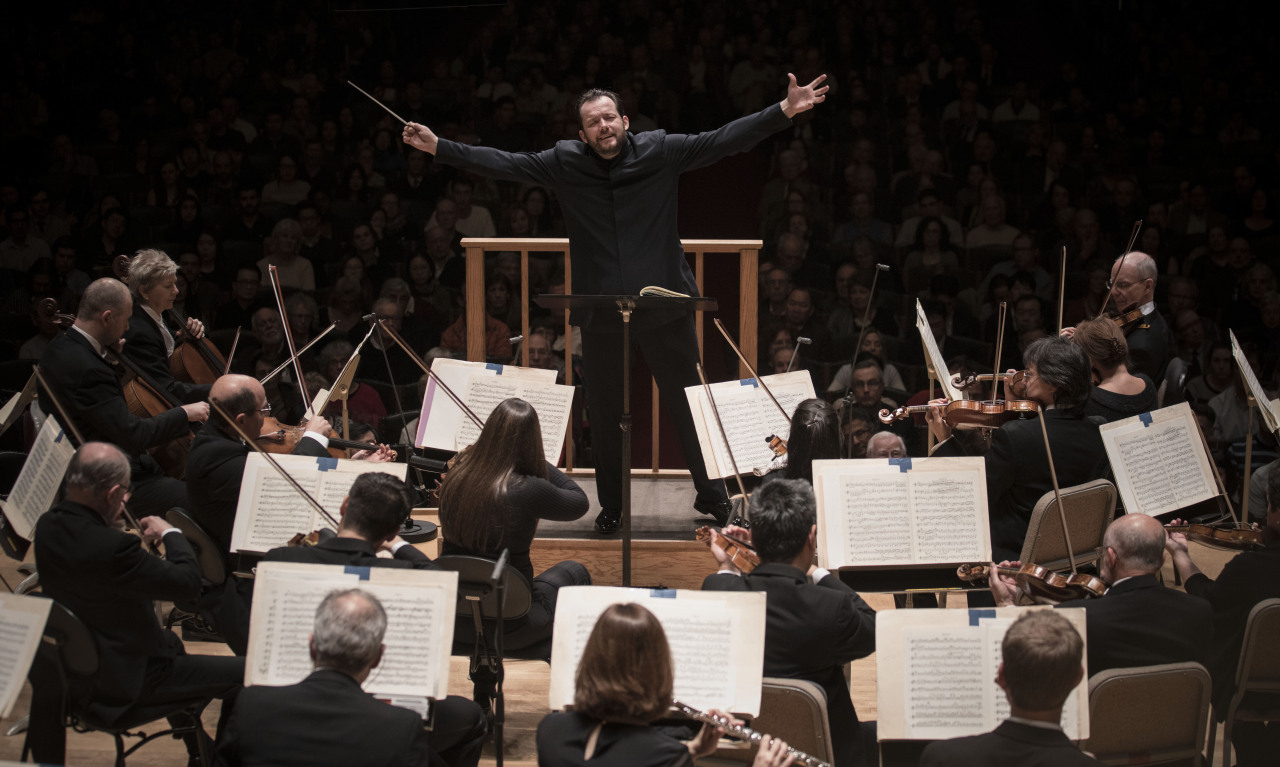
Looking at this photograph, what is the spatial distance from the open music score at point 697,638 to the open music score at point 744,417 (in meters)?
1.31

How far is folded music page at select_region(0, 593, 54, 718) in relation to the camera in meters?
2.48

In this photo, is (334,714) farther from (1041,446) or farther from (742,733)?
(1041,446)

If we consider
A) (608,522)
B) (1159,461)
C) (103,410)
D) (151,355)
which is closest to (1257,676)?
(1159,461)

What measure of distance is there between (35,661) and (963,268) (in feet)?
16.7

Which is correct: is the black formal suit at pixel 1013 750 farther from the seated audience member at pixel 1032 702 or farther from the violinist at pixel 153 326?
the violinist at pixel 153 326

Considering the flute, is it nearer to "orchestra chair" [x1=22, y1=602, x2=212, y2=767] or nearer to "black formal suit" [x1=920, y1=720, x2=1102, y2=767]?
"black formal suit" [x1=920, y1=720, x2=1102, y2=767]

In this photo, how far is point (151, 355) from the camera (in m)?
4.20

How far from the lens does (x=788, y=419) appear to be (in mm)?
3971

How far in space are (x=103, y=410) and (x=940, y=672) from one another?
2842mm

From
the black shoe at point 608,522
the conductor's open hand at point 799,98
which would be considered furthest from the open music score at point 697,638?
the conductor's open hand at point 799,98

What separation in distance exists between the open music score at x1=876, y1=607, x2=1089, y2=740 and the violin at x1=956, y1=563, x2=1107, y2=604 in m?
0.42

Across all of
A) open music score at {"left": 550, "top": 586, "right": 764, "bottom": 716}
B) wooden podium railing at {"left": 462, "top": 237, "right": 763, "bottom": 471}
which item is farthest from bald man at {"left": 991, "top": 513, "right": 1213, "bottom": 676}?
wooden podium railing at {"left": 462, "top": 237, "right": 763, "bottom": 471}

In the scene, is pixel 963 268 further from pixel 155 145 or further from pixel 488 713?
pixel 155 145

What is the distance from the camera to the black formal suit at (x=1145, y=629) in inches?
104
